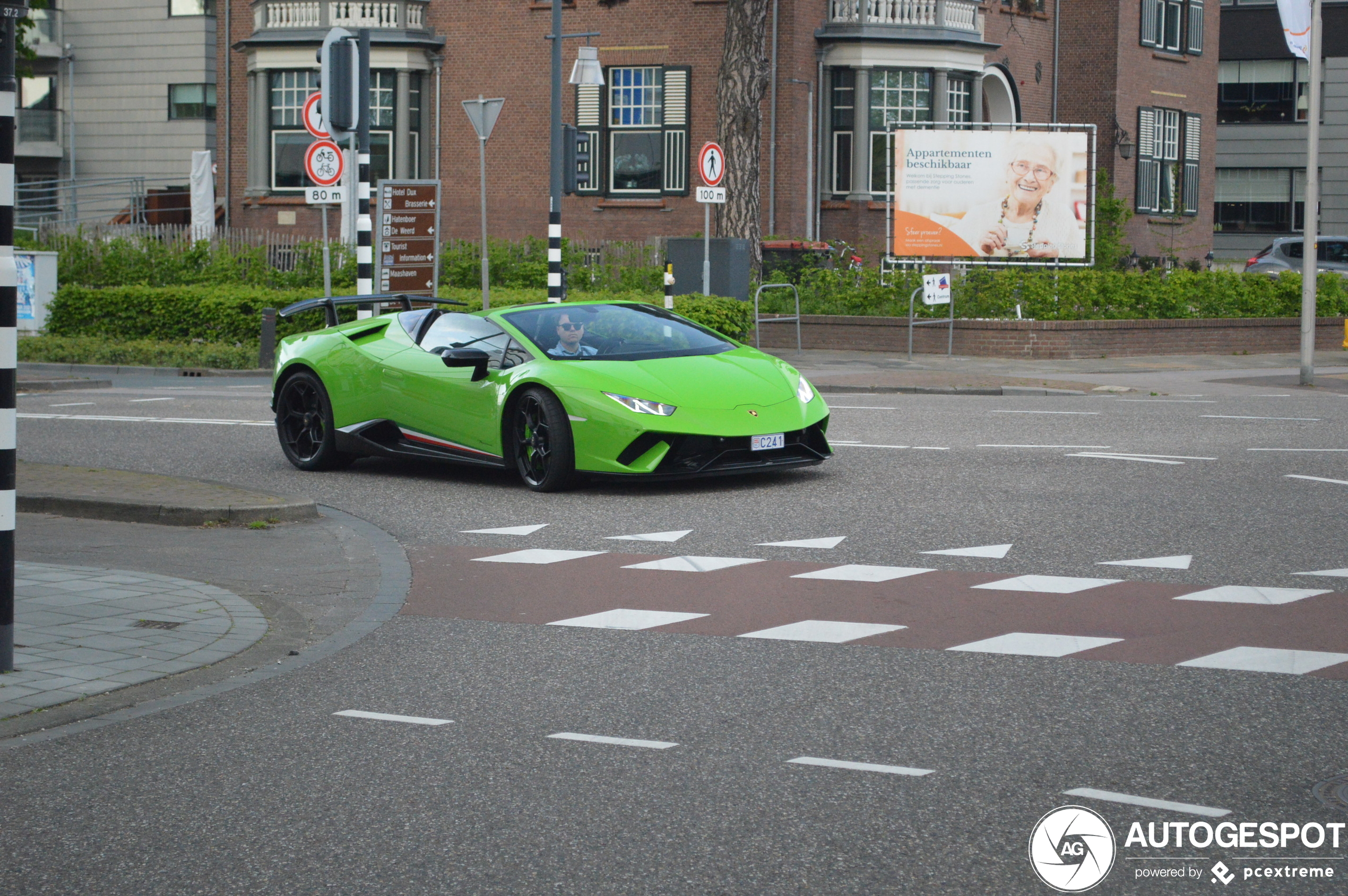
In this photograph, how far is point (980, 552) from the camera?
8.96 meters

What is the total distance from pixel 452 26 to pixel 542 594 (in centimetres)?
3190

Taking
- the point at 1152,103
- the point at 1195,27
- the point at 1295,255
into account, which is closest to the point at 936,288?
the point at 1295,255

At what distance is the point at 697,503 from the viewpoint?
1091cm

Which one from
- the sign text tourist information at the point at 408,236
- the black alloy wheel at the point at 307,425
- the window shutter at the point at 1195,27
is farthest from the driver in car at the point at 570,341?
the window shutter at the point at 1195,27

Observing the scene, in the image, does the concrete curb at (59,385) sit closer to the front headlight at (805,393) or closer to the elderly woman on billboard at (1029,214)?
the front headlight at (805,393)

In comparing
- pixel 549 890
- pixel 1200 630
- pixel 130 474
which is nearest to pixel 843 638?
pixel 1200 630

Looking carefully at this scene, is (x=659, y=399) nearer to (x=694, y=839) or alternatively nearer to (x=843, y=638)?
(x=843, y=638)

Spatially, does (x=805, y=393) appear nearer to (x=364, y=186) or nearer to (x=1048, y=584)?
(x=1048, y=584)

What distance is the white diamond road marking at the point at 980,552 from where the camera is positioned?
8867 millimetres

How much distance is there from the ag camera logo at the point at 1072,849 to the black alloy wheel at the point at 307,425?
29.4 feet

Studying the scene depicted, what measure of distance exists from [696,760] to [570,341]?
6.78 metres

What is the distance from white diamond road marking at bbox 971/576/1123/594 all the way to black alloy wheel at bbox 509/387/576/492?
3.79 metres

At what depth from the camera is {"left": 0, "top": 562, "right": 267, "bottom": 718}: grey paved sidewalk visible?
6.25 m

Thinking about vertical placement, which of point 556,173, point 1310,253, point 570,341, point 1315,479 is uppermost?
point 556,173
